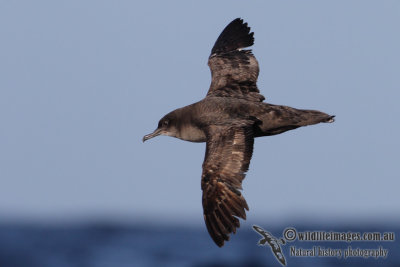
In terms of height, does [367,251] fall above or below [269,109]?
below

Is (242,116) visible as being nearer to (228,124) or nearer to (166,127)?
(228,124)

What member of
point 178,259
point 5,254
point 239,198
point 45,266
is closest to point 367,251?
point 239,198

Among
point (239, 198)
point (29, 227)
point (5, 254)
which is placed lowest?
point (239, 198)

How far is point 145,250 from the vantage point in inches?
997

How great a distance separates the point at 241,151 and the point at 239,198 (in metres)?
0.93

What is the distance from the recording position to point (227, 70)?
16766 mm

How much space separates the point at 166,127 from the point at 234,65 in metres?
2.46

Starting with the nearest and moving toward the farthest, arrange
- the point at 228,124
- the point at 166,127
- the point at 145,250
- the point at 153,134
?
the point at 228,124, the point at 166,127, the point at 153,134, the point at 145,250

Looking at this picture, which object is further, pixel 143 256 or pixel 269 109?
pixel 143 256

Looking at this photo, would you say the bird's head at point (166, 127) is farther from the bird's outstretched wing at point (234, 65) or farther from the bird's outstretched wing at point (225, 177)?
the bird's outstretched wing at point (225, 177)

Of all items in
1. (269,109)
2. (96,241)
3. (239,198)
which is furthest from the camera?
(96,241)

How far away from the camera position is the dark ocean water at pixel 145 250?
22.8 m

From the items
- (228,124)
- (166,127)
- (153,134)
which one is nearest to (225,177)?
(228,124)

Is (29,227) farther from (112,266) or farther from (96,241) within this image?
(112,266)
